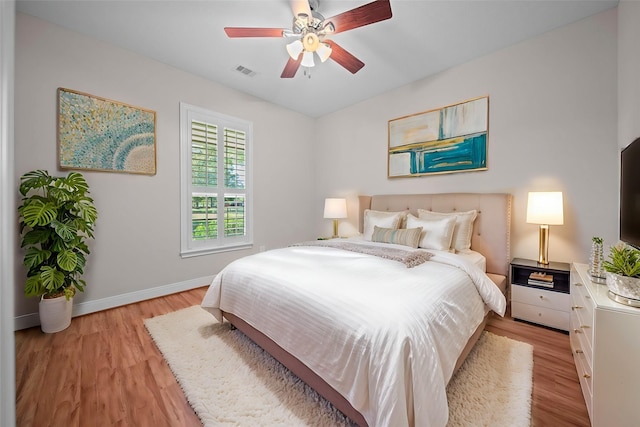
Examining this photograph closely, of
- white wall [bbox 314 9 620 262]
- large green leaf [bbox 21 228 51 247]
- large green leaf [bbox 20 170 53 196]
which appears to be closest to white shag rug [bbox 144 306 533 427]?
large green leaf [bbox 21 228 51 247]

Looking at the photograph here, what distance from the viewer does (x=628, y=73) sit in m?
1.80

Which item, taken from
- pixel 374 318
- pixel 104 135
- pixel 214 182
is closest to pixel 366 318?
pixel 374 318

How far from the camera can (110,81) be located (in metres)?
2.62

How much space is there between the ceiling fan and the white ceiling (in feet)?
0.76

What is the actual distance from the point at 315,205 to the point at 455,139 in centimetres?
262

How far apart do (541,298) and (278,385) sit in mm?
2314

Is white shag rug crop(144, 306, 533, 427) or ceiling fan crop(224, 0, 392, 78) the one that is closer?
white shag rug crop(144, 306, 533, 427)

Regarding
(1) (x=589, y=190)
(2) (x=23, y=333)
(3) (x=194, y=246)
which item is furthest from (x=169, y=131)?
(1) (x=589, y=190)

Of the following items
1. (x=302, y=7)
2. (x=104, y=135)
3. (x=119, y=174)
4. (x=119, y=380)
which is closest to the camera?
(x=119, y=380)

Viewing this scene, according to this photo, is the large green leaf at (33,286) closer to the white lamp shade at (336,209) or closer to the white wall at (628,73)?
the white lamp shade at (336,209)

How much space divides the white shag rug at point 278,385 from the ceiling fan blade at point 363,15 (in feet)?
7.95

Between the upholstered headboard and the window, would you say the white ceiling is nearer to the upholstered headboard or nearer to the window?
the window

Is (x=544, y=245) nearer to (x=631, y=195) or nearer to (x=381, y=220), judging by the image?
(x=631, y=195)

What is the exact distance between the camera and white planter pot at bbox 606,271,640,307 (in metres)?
1.15
